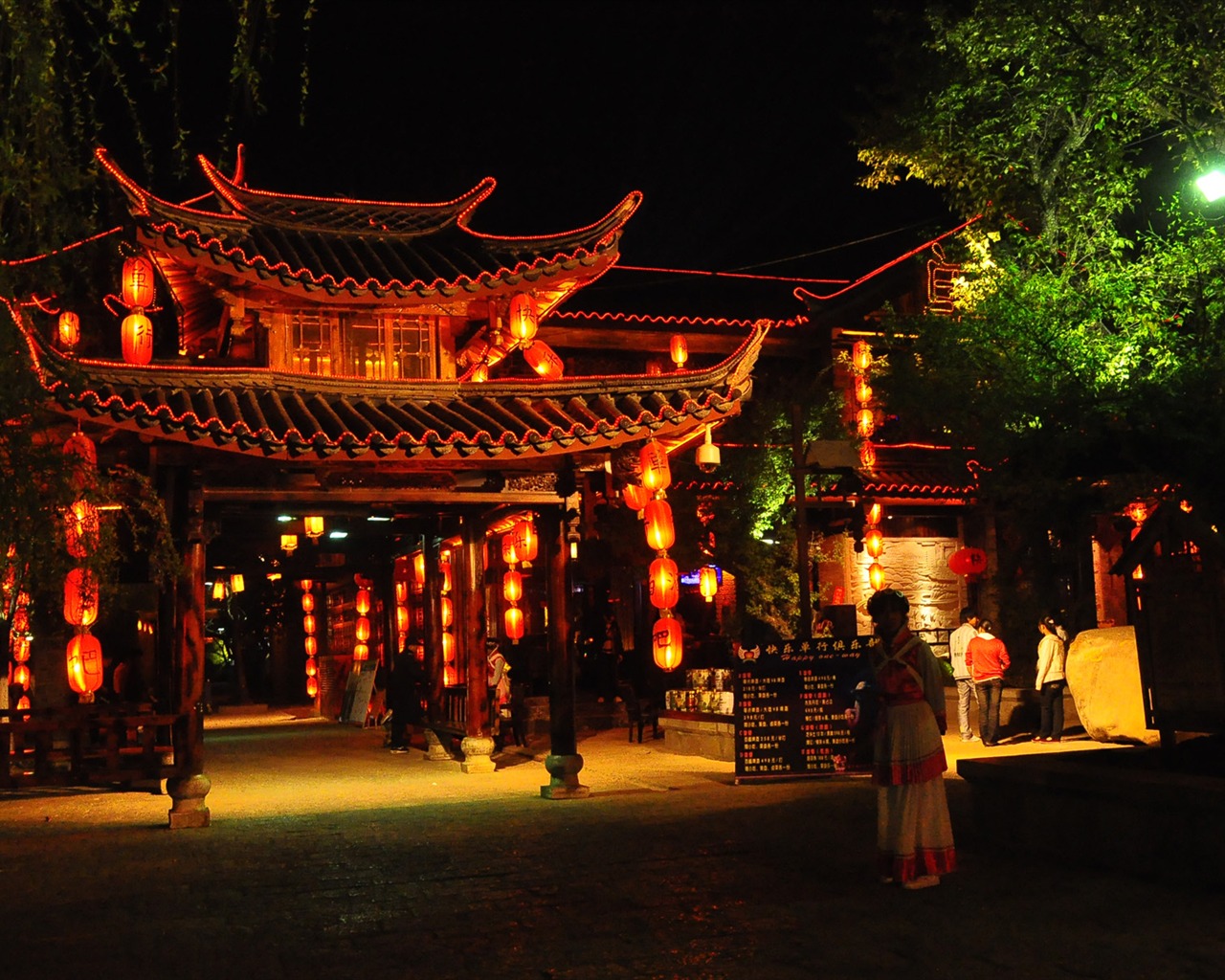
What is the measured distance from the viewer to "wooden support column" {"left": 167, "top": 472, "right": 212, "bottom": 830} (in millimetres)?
12539

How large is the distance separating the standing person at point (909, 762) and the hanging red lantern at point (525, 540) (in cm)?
1022

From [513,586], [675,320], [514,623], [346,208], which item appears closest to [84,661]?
[346,208]

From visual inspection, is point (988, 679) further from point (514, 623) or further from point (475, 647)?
point (514, 623)

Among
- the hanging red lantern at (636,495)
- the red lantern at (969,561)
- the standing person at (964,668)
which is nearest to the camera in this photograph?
the hanging red lantern at (636,495)

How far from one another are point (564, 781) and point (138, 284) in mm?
7562

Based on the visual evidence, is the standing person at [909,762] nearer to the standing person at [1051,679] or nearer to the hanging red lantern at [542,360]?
the hanging red lantern at [542,360]

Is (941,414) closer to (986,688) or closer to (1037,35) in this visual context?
(986,688)

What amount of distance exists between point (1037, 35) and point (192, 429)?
980cm

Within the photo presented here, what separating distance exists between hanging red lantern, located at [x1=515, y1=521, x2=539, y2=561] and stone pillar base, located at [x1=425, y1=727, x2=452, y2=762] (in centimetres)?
305

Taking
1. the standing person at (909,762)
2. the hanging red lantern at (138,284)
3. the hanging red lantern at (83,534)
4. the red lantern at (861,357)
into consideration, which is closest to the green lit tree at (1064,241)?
the standing person at (909,762)

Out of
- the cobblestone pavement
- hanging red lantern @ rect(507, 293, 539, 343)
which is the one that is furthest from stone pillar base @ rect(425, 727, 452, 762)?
hanging red lantern @ rect(507, 293, 539, 343)

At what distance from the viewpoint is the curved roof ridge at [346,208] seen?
16.2m

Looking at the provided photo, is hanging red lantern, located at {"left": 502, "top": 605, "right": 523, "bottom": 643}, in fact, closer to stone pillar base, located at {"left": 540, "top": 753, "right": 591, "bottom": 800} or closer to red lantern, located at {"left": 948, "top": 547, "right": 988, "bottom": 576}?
stone pillar base, located at {"left": 540, "top": 753, "right": 591, "bottom": 800}

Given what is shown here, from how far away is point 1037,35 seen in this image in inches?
519
